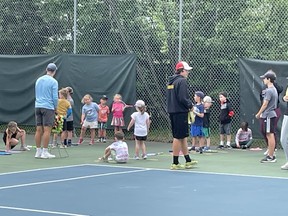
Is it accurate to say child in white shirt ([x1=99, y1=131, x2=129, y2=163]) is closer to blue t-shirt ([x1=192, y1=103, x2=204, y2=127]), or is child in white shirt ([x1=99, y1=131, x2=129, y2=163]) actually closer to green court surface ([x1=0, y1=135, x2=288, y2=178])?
green court surface ([x1=0, y1=135, x2=288, y2=178])

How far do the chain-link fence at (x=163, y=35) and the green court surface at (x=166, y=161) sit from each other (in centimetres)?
209

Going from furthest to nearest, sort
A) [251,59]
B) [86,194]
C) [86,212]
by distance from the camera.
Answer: [251,59]
[86,194]
[86,212]

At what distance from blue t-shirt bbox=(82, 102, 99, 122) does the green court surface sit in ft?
3.07

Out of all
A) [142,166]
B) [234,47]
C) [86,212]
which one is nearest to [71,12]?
[234,47]

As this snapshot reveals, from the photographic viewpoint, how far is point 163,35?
17.5 meters

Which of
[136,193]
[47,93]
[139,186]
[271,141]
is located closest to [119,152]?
[47,93]

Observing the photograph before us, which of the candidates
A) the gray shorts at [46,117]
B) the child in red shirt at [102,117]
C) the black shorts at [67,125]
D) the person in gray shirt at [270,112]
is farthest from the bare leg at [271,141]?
the child in red shirt at [102,117]

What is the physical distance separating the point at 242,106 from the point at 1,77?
24.2 feet

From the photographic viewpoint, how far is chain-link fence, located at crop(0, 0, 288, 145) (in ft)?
53.9

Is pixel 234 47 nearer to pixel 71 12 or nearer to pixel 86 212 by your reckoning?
pixel 71 12

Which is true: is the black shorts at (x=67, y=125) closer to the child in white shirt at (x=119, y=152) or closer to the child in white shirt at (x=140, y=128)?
the child in white shirt at (x=140, y=128)

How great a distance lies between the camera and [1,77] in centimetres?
2012

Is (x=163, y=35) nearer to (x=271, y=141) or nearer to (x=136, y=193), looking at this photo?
(x=271, y=141)

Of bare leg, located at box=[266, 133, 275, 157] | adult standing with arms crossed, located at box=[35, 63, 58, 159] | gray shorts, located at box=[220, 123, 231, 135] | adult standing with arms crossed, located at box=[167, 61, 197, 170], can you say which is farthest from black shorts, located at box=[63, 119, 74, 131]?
bare leg, located at box=[266, 133, 275, 157]
